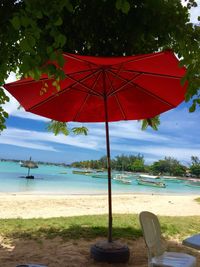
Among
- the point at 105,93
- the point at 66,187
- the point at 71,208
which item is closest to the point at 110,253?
the point at 105,93

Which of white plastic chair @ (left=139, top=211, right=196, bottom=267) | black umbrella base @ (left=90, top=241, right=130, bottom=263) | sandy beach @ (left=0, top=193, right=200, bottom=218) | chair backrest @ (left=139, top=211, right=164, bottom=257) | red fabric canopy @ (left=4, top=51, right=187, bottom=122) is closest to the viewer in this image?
white plastic chair @ (left=139, top=211, right=196, bottom=267)

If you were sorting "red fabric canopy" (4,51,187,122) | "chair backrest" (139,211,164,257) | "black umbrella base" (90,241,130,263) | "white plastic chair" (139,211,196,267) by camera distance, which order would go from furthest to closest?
"black umbrella base" (90,241,130,263)
"red fabric canopy" (4,51,187,122)
"chair backrest" (139,211,164,257)
"white plastic chair" (139,211,196,267)

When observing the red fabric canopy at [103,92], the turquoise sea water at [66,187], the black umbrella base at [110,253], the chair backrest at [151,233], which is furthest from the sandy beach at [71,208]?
the turquoise sea water at [66,187]

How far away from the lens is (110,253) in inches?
186

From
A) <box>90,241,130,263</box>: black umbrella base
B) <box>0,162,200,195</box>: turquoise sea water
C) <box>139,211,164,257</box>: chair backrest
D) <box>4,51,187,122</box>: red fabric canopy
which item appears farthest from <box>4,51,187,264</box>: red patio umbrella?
<box>0,162,200,195</box>: turquoise sea water

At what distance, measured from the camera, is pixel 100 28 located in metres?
4.34

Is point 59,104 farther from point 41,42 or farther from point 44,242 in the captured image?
point 41,42

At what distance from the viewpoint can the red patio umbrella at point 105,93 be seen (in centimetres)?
420

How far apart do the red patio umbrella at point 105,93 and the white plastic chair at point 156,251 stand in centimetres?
110

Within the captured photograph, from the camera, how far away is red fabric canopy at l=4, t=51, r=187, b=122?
4.13m

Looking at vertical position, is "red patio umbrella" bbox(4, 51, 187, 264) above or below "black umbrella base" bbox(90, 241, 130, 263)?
above

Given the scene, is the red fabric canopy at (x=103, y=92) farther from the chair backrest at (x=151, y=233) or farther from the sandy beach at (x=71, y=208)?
the sandy beach at (x=71, y=208)

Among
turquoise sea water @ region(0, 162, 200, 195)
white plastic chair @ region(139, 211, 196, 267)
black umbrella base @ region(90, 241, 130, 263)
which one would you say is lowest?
black umbrella base @ region(90, 241, 130, 263)

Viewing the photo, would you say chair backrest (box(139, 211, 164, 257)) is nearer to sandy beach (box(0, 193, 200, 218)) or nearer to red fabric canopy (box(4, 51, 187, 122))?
red fabric canopy (box(4, 51, 187, 122))
